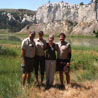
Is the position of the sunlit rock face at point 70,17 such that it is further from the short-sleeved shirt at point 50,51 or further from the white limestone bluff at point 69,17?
the short-sleeved shirt at point 50,51

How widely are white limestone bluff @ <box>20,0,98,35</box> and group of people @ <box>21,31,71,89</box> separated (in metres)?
101

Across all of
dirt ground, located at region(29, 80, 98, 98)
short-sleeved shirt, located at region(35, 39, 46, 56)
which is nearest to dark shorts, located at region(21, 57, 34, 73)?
short-sleeved shirt, located at region(35, 39, 46, 56)

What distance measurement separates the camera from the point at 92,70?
12.5m

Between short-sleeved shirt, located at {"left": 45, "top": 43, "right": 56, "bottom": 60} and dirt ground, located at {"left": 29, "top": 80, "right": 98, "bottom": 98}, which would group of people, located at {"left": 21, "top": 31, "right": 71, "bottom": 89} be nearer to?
short-sleeved shirt, located at {"left": 45, "top": 43, "right": 56, "bottom": 60}

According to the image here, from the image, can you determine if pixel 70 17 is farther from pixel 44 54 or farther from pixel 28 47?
pixel 28 47

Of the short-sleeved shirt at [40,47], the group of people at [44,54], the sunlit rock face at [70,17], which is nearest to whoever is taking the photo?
the group of people at [44,54]

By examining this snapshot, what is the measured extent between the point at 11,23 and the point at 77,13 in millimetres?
62632

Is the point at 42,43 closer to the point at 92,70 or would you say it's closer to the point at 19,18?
the point at 92,70

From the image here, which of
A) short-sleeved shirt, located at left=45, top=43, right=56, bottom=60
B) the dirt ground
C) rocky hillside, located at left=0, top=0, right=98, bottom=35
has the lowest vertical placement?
the dirt ground

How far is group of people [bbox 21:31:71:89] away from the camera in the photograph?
8.30 meters

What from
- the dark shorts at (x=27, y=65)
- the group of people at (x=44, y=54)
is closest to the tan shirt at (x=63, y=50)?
the group of people at (x=44, y=54)

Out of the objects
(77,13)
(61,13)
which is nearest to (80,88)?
(77,13)

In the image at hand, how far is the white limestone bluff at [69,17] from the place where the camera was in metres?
124

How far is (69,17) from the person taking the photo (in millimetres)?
151500
